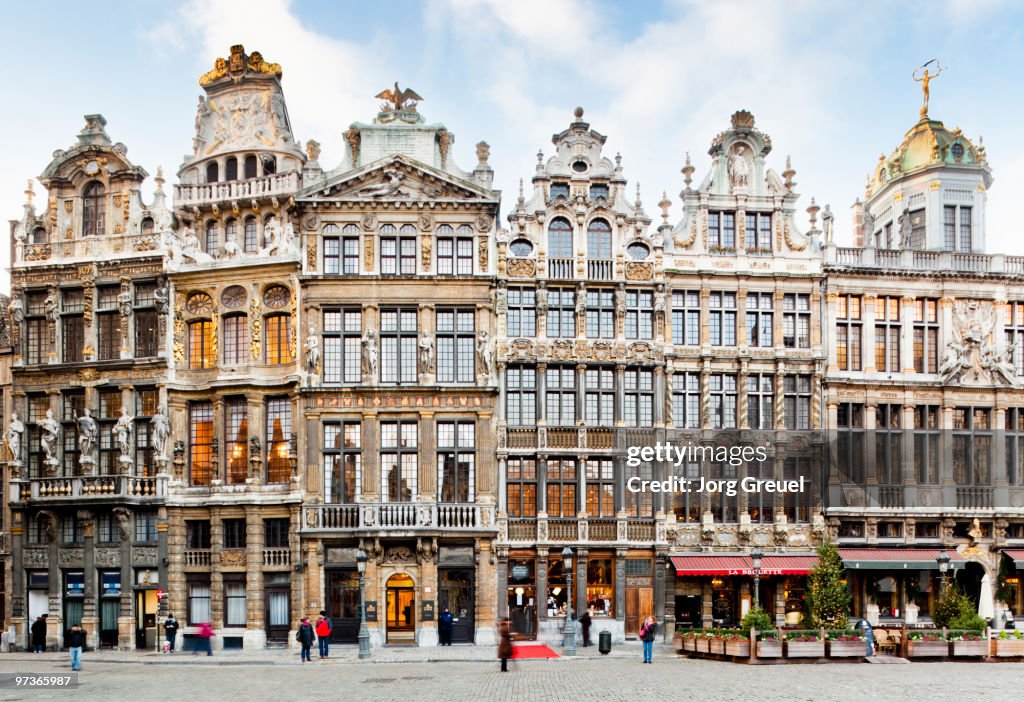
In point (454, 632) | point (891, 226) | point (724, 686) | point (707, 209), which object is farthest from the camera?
point (891, 226)

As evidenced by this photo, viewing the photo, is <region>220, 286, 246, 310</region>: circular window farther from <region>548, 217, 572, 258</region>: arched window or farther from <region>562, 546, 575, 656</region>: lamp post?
<region>562, 546, 575, 656</region>: lamp post

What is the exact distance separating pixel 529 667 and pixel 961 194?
2960cm

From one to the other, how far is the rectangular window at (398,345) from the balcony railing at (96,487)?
998cm

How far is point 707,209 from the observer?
47625mm

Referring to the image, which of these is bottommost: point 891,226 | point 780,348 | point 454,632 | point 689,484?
point 454,632

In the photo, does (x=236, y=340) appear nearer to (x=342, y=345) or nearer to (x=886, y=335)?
(x=342, y=345)

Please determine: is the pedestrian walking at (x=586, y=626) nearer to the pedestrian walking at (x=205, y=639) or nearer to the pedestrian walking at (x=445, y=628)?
the pedestrian walking at (x=445, y=628)

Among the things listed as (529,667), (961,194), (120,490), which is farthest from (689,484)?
(120,490)

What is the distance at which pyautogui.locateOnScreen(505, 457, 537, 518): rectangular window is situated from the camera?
45.7 meters

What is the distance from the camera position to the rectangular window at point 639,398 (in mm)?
46406

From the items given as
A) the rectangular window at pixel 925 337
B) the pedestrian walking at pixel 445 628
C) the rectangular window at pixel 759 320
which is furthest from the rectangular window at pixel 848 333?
the pedestrian walking at pixel 445 628

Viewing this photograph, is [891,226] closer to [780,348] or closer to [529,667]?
[780,348]

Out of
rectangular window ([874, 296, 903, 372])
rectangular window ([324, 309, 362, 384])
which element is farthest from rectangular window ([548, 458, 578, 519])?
rectangular window ([874, 296, 903, 372])

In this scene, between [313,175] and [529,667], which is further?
[313,175]
